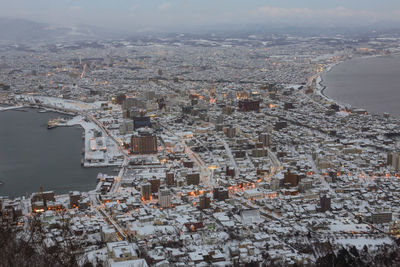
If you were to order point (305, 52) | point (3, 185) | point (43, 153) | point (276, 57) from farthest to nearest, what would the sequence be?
1. point (305, 52)
2. point (276, 57)
3. point (43, 153)
4. point (3, 185)

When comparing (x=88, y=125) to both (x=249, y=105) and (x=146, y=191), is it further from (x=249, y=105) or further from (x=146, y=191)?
(x=146, y=191)

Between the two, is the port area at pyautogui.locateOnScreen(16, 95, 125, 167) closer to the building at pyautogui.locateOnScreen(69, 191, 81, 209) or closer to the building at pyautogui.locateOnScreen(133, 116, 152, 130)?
the building at pyautogui.locateOnScreen(133, 116, 152, 130)

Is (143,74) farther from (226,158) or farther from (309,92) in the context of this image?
(226,158)

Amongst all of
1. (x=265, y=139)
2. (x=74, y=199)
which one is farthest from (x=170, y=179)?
(x=265, y=139)

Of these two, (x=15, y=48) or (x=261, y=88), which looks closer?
(x=261, y=88)

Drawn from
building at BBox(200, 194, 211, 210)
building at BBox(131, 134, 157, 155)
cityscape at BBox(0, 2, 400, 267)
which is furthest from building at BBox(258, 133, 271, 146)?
building at BBox(200, 194, 211, 210)

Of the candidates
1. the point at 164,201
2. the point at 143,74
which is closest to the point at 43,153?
the point at 164,201
